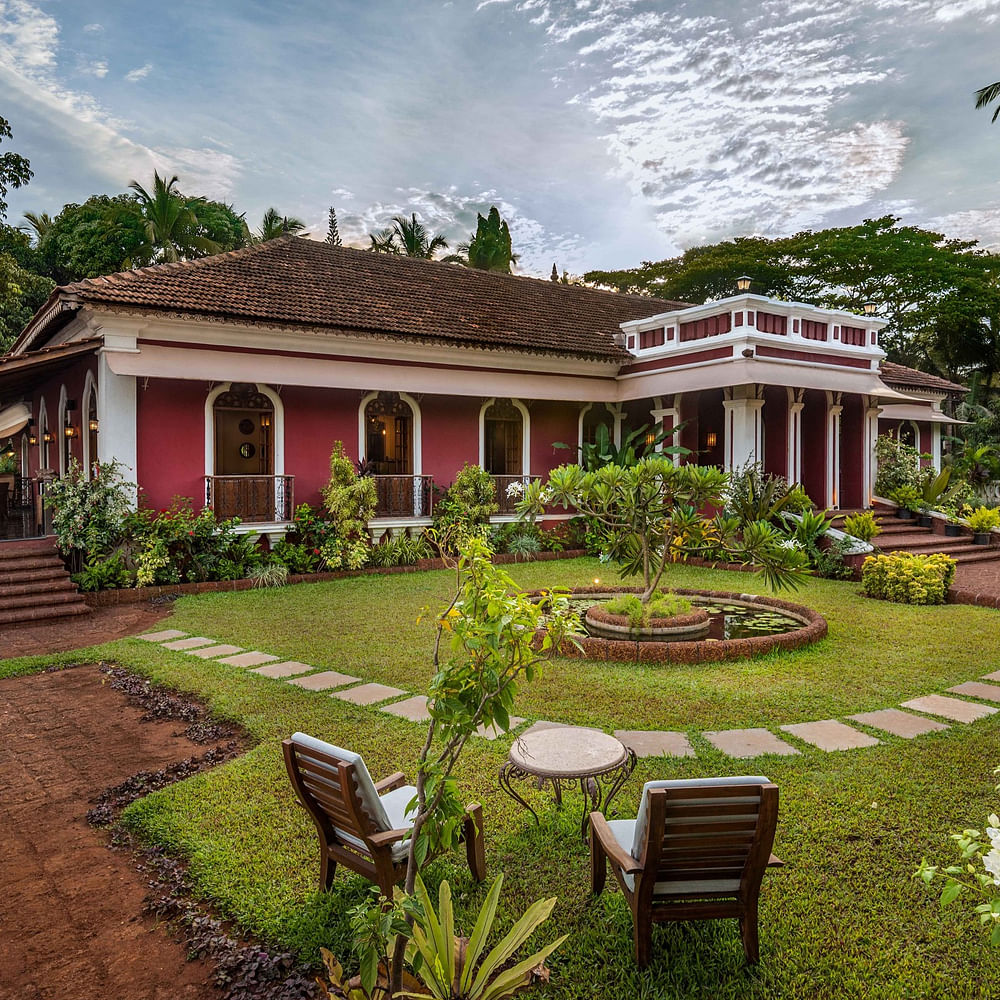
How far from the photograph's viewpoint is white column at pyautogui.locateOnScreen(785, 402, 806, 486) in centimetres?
1469

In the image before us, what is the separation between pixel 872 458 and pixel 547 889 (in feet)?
52.5

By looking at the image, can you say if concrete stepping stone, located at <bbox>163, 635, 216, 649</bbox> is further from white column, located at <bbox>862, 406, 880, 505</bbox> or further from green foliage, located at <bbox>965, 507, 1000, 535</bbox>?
green foliage, located at <bbox>965, 507, 1000, 535</bbox>

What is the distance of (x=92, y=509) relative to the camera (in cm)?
1064

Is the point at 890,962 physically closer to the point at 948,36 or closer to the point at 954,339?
the point at 948,36

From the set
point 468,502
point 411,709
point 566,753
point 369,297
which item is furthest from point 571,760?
point 369,297

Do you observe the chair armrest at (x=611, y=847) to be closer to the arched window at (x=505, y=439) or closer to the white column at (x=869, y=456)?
the arched window at (x=505, y=439)

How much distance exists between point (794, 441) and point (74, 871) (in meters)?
14.7

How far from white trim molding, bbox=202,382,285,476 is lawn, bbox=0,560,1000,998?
5352 mm

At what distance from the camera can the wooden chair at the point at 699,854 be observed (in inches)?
98.0

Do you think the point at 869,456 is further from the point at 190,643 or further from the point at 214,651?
the point at 190,643

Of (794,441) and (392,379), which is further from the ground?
(392,379)

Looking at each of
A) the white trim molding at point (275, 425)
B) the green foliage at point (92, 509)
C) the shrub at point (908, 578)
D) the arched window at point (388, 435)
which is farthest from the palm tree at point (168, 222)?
the shrub at point (908, 578)

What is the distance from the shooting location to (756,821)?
2.52 metres

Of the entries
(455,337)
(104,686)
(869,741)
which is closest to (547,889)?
(869,741)
